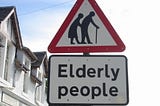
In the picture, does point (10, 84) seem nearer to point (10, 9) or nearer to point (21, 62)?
point (21, 62)

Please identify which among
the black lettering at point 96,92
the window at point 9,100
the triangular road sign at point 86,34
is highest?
the triangular road sign at point 86,34

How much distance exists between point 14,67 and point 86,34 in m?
15.9

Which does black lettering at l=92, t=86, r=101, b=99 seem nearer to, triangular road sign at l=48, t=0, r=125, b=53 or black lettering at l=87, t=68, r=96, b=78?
black lettering at l=87, t=68, r=96, b=78

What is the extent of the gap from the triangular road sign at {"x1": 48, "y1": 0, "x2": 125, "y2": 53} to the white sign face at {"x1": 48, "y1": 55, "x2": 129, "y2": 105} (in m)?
0.15

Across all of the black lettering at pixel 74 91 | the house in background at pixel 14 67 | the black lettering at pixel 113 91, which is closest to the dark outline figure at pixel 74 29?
the black lettering at pixel 74 91

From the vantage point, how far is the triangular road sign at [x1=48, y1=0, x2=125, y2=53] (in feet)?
14.5

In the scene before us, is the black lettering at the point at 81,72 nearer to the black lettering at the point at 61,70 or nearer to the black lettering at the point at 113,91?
the black lettering at the point at 61,70

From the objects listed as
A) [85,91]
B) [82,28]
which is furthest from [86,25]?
[85,91]

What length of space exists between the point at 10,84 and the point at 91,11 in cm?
1500

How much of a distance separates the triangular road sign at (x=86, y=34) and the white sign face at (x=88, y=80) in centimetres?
15

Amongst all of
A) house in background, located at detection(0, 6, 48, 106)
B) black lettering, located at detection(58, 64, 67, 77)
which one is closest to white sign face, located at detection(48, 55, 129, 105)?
black lettering, located at detection(58, 64, 67, 77)

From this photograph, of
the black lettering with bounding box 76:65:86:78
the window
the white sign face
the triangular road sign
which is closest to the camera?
the white sign face

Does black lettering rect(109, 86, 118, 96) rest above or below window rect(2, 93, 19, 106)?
above

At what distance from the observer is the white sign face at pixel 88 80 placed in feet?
13.5
